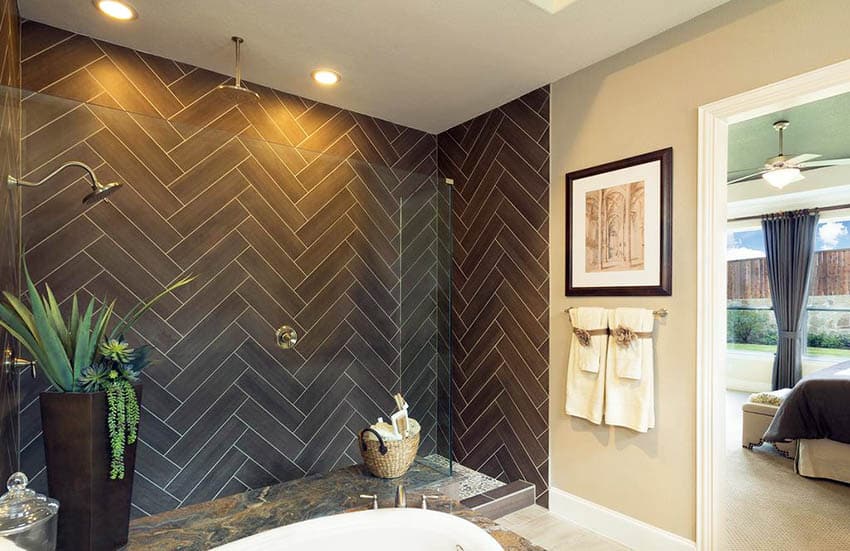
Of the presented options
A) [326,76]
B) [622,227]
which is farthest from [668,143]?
[326,76]

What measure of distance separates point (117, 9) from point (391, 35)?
1.30m

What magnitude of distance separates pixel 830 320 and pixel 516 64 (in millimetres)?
5856

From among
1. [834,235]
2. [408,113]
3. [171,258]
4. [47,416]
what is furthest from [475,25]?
[834,235]

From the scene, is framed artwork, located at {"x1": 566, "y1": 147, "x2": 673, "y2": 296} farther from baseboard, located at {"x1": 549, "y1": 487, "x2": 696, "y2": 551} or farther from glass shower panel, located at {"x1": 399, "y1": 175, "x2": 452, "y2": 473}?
baseboard, located at {"x1": 549, "y1": 487, "x2": 696, "y2": 551}

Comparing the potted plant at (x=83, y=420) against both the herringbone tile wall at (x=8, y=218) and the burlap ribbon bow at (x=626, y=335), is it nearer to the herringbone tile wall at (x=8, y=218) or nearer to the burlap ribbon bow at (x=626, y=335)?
the herringbone tile wall at (x=8, y=218)

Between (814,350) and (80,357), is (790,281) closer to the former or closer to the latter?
(814,350)

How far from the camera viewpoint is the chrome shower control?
257 centimetres

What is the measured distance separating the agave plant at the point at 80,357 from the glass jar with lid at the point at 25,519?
39 cm

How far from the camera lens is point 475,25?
2.41 m

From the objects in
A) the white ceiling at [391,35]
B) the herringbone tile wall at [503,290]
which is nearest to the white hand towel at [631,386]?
the herringbone tile wall at [503,290]

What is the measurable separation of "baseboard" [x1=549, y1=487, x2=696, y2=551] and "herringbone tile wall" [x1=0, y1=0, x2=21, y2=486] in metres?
2.71

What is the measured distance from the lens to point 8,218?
1.74 meters

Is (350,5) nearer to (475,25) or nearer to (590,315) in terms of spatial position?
(475,25)

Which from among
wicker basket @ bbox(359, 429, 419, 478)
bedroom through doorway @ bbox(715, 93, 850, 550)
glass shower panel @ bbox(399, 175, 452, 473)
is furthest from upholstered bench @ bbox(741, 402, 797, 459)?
wicker basket @ bbox(359, 429, 419, 478)
